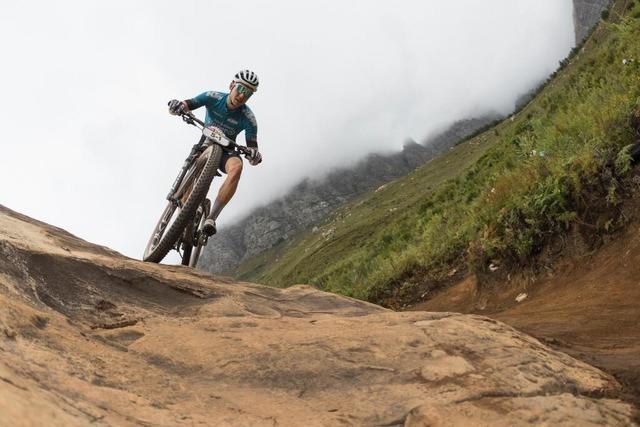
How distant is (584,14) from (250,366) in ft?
395

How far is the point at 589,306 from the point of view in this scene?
663 cm

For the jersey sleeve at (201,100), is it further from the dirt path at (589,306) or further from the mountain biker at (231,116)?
the dirt path at (589,306)

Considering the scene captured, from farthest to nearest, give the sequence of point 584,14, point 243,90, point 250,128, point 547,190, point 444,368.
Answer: point 584,14 < point 250,128 < point 243,90 < point 547,190 < point 444,368

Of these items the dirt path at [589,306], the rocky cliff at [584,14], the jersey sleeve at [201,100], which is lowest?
the dirt path at [589,306]

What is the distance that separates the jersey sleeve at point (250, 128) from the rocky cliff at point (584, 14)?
343 feet

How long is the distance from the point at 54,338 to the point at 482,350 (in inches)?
124

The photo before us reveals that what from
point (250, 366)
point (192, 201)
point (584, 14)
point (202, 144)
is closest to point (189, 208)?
point (192, 201)

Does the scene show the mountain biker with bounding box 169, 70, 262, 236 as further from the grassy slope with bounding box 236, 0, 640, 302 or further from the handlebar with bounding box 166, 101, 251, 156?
the grassy slope with bounding box 236, 0, 640, 302


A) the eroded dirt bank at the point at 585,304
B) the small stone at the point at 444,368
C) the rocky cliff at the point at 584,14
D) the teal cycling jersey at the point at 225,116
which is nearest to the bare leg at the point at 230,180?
the teal cycling jersey at the point at 225,116

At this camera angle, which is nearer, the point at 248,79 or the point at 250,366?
the point at 250,366

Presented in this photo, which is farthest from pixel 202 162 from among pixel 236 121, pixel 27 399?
pixel 27 399

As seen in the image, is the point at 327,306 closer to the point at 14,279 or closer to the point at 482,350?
the point at 482,350

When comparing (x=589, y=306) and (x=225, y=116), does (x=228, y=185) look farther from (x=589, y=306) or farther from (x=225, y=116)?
(x=589, y=306)

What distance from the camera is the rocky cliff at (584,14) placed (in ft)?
332
